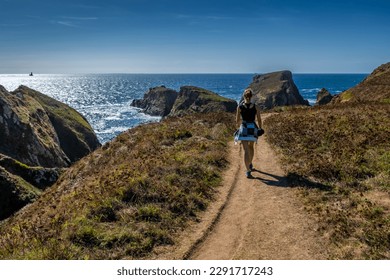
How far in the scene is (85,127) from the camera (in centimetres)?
8588

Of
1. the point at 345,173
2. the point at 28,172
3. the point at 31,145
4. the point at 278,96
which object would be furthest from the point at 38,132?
the point at 278,96

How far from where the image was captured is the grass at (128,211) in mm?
8570

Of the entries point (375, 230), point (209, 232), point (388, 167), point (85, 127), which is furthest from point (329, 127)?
point (85, 127)

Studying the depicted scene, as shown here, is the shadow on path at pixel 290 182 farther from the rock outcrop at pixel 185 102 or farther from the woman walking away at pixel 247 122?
the rock outcrop at pixel 185 102

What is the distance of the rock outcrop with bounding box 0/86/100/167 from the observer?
4562 centimetres

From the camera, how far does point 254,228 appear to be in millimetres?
9680

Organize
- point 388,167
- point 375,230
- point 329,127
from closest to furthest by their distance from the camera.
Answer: point 375,230, point 388,167, point 329,127

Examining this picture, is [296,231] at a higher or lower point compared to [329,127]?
lower

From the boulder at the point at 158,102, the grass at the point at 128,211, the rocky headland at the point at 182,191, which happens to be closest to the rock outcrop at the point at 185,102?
the boulder at the point at 158,102

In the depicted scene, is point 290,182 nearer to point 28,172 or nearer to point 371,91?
point 28,172

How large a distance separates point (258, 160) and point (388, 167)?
6.16 meters

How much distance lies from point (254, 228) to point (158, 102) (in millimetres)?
175946

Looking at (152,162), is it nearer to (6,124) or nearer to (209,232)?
(209,232)

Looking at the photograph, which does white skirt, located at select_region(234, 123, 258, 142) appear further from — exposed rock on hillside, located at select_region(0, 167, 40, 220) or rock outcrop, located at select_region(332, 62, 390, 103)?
rock outcrop, located at select_region(332, 62, 390, 103)
